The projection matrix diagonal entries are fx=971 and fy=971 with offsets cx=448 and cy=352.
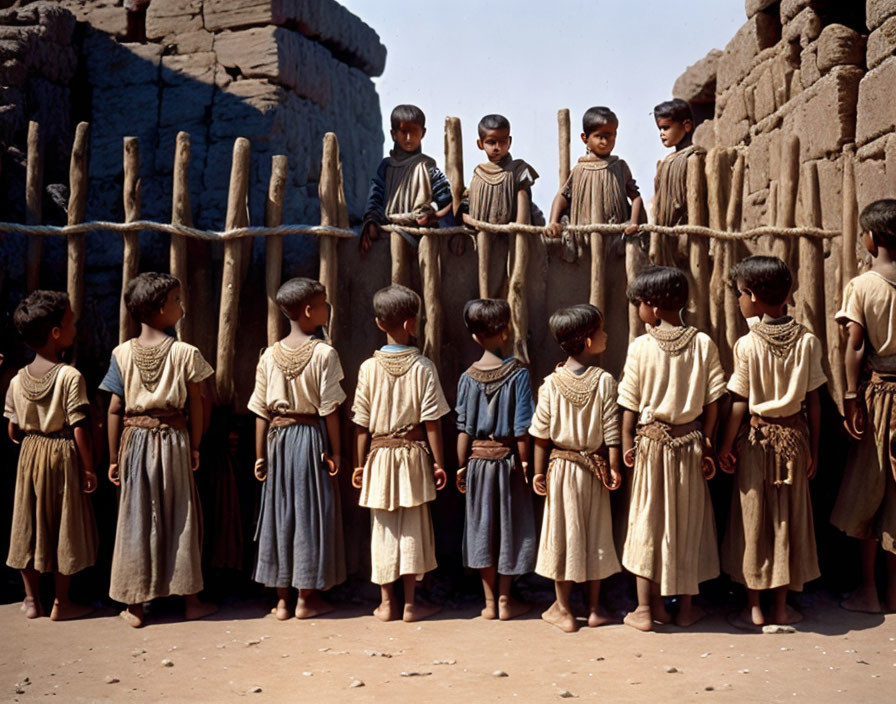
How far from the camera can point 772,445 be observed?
414 centimetres

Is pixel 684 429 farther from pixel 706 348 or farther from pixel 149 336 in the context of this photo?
pixel 149 336

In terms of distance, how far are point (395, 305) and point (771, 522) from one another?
1.88 metres

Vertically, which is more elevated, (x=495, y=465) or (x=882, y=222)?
(x=882, y=222)

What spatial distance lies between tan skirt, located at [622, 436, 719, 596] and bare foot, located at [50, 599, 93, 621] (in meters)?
2.50

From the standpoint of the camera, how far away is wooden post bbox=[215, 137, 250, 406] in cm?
458

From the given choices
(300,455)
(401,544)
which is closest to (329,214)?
(300,455)

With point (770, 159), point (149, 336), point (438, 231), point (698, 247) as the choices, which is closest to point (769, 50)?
point (770, 159)

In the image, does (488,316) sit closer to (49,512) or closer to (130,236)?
(130,236)

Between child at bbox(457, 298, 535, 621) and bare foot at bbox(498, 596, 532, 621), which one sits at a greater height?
child at bbox(457, 298, 535, 621)

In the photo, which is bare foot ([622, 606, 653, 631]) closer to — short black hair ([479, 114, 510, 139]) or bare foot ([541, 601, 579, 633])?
bare foot ([541, 601, 579, 633])

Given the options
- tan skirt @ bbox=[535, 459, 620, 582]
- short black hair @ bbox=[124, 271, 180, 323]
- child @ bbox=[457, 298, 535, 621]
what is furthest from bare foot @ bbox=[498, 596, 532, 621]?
short black hair @ bbox=[124, 271, 180, 323]

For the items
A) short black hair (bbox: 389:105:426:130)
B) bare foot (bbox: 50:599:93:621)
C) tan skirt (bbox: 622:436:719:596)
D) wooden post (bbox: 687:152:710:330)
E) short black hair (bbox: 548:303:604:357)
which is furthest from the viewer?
short black hair (bbox: 389:105:426:130)

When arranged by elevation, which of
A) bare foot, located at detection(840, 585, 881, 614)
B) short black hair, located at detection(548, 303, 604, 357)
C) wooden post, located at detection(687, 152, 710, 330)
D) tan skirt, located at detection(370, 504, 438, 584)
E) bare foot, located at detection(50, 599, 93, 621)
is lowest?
bare foot, located at detection(50, 599, 93, 621)

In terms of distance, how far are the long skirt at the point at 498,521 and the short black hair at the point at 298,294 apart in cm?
103
